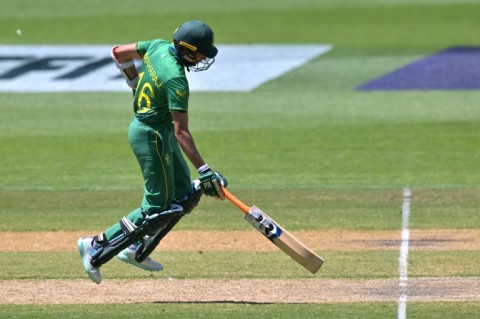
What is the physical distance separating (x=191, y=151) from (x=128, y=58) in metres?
1.41

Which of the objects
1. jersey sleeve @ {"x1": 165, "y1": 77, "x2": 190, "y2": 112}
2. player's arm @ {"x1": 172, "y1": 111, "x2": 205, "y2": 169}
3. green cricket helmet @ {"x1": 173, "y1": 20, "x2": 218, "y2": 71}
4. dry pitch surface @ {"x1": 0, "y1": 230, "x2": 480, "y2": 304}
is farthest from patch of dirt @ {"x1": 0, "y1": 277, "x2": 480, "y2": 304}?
green cricket helmet @ {"x1": 173, "y1": 20, "x2": 218, "y2": 71}

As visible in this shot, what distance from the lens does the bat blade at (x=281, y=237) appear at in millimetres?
9422

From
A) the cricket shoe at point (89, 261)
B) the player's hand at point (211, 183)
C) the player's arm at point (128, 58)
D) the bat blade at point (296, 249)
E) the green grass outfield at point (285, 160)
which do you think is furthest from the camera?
the green grass outfield at point (285, 160)

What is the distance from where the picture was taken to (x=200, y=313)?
29.9ft

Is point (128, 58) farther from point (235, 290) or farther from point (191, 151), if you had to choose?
point (235, 290)

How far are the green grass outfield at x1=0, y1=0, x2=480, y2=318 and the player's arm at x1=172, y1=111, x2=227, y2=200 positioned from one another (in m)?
0.99

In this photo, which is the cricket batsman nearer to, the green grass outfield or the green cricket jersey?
the green cricket jersey

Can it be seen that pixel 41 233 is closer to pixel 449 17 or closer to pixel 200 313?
pixel 200 313

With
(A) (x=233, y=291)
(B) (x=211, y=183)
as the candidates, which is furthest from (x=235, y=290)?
(B) (x=211, y=183)

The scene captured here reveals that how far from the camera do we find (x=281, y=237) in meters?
9.48

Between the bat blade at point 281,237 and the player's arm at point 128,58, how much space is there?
1.64 metres

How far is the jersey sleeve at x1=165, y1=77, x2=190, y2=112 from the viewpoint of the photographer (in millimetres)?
9148

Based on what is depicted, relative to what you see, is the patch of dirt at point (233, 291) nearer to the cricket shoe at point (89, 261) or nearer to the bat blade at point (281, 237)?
the cricket shoe at point (89, 261)

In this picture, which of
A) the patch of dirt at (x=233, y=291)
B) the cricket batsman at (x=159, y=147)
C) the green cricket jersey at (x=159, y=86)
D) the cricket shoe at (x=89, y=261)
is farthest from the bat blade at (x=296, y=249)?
the cricket shoe at (x=89, y=261)
